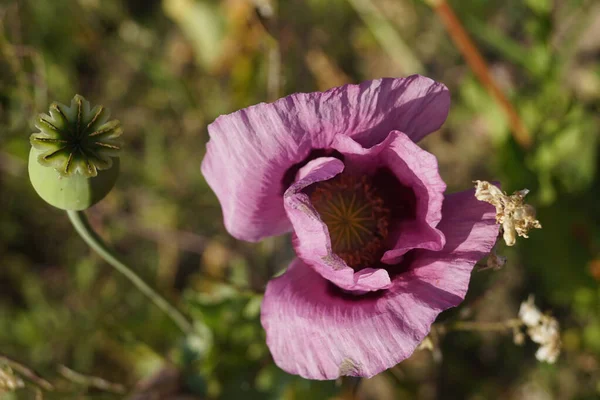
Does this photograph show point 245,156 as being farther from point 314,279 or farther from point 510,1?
point 510,1

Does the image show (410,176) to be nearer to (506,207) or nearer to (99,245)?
(506,207)

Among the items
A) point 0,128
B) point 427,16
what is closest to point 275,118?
point 0,128

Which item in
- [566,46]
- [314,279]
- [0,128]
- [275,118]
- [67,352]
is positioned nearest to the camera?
[275,118]

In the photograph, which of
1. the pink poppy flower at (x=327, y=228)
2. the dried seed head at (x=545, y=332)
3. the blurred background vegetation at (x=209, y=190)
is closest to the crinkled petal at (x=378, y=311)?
the pink poppy flower at (x=327, y=228)

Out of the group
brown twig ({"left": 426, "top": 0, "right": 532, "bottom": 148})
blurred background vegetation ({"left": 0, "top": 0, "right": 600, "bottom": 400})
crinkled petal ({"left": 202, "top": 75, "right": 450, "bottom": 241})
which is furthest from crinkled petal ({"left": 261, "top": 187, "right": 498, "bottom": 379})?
brown twig ({"left": 426, "top": 0, "right": 532, "bottom": 148})

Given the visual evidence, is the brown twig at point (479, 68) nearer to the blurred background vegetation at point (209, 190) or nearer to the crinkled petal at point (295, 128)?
the blurred background vegetation at point (209, 190)

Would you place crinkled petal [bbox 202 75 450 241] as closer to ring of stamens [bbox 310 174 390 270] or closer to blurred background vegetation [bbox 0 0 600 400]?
ring of stamens [bbox 310 174 390 270]

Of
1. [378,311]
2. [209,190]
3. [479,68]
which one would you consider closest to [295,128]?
[378,311]
